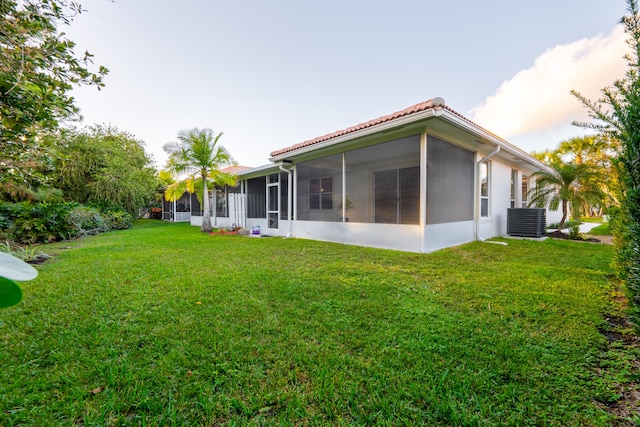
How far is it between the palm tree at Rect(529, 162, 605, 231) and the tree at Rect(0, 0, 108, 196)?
1274 centimetres

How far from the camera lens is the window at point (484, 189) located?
8.48 m

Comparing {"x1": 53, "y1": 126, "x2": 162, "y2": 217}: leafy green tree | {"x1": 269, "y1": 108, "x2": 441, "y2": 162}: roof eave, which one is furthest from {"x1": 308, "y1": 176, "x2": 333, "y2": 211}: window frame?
{"x1": 53, "y1": 126, "x2": 162, "y2": 217}: leafy green tree

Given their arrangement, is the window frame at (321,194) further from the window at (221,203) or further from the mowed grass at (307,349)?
the window at (221,203)

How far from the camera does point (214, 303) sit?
343 centimetres

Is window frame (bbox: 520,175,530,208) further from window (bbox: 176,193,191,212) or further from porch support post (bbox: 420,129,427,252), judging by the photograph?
window (bbox: 176,193,191,212)

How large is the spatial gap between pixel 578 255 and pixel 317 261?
240 inches

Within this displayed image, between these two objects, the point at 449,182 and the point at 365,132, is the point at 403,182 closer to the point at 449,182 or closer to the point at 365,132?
the point at 449,182

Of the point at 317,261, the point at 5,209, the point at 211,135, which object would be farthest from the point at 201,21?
the point at 317,261

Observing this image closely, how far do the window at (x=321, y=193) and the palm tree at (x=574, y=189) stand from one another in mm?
7925

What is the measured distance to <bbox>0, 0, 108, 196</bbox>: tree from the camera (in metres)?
2.41

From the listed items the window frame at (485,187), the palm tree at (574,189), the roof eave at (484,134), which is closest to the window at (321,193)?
the roof eave at (484,134)

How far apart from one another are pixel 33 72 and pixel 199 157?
9211mm

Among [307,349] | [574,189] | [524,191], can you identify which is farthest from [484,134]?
[524,191]

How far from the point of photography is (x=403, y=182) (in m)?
6.70
